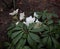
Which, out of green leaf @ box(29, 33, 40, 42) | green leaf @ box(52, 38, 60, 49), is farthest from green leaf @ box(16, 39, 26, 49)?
green leaf @ box(52, 38, 60, 49)

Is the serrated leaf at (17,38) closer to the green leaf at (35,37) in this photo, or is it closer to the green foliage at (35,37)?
the green foliage at (35,37)

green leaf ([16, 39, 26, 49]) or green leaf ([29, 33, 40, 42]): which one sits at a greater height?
green leaf ([29, 33, 40, 42])

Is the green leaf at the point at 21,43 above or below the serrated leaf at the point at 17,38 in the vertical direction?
below

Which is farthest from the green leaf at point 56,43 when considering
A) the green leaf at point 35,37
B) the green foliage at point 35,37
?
the green leaf at point 35,37

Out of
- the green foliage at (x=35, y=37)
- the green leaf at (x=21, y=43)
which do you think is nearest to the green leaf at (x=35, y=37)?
the green foliage at (x=35, y=37)

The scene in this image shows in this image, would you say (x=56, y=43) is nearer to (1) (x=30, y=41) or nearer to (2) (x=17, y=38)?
(1) (x=30, y=41)

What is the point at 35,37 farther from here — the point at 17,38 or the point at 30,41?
the point at 17,38

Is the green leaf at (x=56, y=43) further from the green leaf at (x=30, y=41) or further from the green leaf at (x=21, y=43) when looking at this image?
the green leaf at (x=21, y=43)

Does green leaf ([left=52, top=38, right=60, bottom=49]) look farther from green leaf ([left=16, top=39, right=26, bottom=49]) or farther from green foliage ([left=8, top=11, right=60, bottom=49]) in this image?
green leaf ([left=16, top=39, right=26, bottom=49])

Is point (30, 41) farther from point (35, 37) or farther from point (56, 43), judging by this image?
point (56, 43)

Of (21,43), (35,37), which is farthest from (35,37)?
(21,43)

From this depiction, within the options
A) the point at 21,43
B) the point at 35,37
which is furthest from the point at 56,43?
the point at 21,43
